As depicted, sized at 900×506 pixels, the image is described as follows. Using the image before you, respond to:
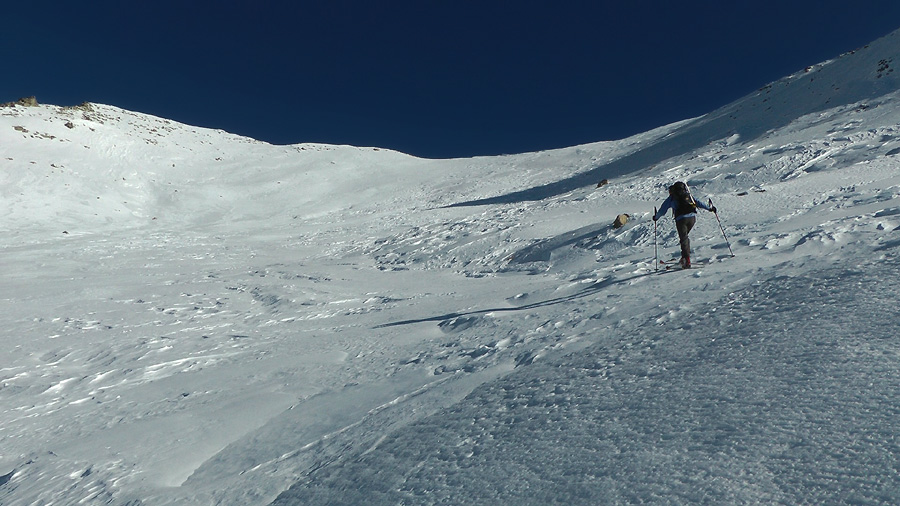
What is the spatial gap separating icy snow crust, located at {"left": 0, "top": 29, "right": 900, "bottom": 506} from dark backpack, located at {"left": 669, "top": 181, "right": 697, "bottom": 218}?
0.83 meters

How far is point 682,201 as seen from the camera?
8656mm

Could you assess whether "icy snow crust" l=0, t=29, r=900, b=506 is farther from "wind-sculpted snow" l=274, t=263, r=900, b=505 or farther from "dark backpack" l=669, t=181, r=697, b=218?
"dark backpack" l=669, t=181, r=697, b=218

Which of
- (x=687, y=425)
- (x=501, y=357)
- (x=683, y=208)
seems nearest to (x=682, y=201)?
(x=683, y=208)

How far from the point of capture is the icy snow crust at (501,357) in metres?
3.28

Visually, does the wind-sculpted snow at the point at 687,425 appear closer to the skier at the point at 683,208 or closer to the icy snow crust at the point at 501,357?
the icy snow crust at the point at 501,357

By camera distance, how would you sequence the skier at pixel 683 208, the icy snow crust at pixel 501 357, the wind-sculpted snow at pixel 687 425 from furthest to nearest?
the skier at pixel 683 208 → the icy snow crust at pixel 501 357 → the wind-sculpted snow at pixel 687 425

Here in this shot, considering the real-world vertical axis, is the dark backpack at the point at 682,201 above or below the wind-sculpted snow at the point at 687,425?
above

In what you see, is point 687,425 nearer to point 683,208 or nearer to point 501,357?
point 501,357

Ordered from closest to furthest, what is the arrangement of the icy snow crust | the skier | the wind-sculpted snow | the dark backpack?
the wind-sculpted snow < the icy snow crust < the skier < the dark backpack

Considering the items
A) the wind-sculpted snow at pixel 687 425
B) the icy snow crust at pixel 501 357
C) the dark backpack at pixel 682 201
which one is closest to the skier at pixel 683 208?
the dark backpack at pixel 682 201

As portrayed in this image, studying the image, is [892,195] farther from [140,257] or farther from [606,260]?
[140,257]

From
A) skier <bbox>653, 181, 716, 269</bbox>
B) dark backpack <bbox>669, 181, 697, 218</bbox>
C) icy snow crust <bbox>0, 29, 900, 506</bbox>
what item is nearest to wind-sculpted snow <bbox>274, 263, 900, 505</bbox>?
icy snow crust <bbox>0, 29, 900, 506</bbox>

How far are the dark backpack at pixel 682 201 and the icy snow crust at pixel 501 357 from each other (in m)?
0.83

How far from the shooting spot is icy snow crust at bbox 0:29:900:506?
3.28m
